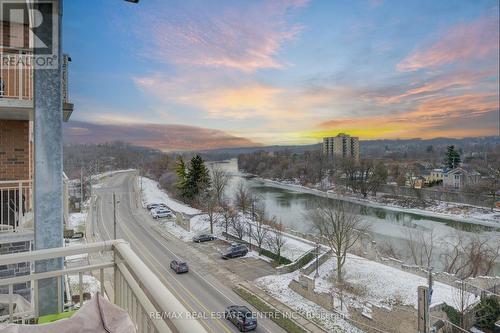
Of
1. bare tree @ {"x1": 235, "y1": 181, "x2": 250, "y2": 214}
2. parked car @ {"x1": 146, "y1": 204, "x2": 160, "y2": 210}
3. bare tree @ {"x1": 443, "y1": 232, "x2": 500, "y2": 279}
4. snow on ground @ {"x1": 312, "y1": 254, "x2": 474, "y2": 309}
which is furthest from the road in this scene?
bare tree @ {"x1": 443, "y1": 232, "x2": 500, "y2": 279}

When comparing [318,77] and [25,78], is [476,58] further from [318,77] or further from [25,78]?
[25,78]

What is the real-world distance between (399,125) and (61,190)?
35.7ft

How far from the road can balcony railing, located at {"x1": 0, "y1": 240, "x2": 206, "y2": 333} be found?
129 inches

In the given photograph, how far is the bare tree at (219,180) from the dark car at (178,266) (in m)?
6.45

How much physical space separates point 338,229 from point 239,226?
3064mm

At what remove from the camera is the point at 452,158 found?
517 inches

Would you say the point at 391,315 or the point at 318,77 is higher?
the point at 318,77

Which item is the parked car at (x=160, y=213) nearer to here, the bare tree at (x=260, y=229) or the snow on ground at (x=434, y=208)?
the bare tree at (x=260, y=229)

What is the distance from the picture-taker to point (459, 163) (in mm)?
13445

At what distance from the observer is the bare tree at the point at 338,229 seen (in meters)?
7.81

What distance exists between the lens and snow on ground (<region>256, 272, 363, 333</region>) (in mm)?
4891

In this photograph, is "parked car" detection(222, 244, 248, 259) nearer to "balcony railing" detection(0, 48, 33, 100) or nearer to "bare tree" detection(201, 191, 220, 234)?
"bare tree" detection(201, 191, 220, 234)

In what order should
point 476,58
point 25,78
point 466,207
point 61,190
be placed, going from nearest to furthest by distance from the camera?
point 61,190, point 25,78, point 476,58, point 466,207

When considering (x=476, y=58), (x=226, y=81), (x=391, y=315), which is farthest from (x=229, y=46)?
(x=476, y=58)
